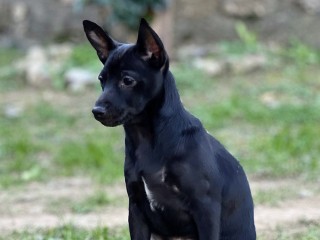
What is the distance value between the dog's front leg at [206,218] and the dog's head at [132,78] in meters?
0.52

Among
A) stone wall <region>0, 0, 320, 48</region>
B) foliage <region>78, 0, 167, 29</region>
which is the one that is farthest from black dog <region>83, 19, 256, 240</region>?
stone wall <region>0, 0, 320, 48</region>

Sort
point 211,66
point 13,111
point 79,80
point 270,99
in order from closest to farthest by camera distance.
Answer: point 270,99 < point 13,111 < point 79,80 < point 211,66

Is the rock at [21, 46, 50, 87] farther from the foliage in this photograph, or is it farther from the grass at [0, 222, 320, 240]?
the grass at [0, 222, 320, 240]

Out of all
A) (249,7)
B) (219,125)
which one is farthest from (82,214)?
(249,7)

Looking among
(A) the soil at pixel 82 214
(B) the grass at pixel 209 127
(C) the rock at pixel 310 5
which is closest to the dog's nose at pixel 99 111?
(B) the grass at pixel 209 127

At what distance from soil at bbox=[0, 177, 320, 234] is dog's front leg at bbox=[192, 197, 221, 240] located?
7.09 ft

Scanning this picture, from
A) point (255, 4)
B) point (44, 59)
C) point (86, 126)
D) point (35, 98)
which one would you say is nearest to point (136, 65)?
point (86, 126)

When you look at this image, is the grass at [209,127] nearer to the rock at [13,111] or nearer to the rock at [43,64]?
the rock at [13,111]

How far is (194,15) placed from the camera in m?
16.1

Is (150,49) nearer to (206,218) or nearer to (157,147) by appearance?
(157,147)

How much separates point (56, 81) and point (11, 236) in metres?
6.99

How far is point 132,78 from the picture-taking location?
4305 mm

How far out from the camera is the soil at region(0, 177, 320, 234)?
7.04 metres

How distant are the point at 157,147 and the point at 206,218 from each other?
412mm
